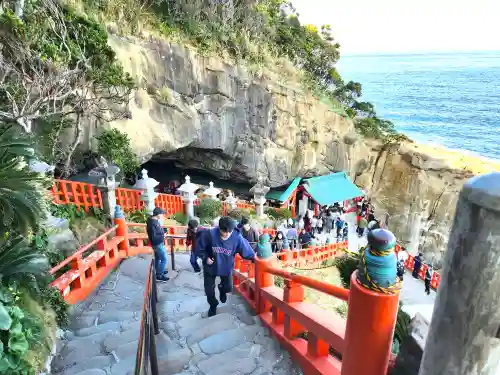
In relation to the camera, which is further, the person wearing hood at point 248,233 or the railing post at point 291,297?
the person wearing hood at point 248,233

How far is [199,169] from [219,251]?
47.5 ft

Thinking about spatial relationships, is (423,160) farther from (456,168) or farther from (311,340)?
(311,340)

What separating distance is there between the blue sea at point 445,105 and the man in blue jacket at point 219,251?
1341 inches

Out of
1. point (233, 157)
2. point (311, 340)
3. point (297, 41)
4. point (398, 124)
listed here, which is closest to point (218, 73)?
point (233, 157)

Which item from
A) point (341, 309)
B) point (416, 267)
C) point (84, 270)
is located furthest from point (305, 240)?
point (84, 270)

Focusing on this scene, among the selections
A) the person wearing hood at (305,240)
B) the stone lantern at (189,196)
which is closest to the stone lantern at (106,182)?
the stone lantern at (189,196)

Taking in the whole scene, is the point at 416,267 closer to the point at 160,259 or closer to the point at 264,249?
the point at 160,259

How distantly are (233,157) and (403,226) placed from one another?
12491mm

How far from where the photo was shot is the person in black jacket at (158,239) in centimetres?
589

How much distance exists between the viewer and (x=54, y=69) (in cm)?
870

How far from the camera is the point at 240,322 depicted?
12.9 ft

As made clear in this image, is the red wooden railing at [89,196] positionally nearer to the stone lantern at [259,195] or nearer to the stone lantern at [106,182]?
the stone lantern at [106,182]

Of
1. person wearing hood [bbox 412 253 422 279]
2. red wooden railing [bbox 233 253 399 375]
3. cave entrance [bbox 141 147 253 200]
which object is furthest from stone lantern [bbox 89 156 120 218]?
person wearing hood [bbox 412 253 422 279]

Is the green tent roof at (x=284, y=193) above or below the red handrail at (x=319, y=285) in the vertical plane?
below
